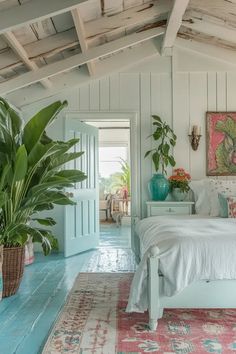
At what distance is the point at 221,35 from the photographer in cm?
491

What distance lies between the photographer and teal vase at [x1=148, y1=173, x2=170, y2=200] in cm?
543

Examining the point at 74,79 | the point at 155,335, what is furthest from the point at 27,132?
the point at 74,79

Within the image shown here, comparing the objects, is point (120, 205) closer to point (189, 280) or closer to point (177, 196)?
point (177, 196)

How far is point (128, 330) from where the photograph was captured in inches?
105

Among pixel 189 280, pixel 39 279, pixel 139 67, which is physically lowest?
pixel 39 279

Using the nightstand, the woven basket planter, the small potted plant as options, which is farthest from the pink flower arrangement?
the woven basket planter

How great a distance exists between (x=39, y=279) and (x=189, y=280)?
2.15m

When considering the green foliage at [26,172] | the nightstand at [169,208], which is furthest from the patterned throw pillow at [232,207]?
the green foliage at [26,172]

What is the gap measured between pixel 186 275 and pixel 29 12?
2.38m

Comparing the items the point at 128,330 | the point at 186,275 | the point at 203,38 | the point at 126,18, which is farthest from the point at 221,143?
the point at 128,330

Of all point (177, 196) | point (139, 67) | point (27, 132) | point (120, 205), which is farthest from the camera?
point (120, 205)

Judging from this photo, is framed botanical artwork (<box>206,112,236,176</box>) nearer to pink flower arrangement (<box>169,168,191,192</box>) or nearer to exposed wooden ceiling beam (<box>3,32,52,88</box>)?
pink flower arrangement (<box>169,168,191,192</box>)

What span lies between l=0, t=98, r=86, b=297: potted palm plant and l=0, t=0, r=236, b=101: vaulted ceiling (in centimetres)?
79

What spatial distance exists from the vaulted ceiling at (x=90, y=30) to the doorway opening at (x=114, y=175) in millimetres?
4436
